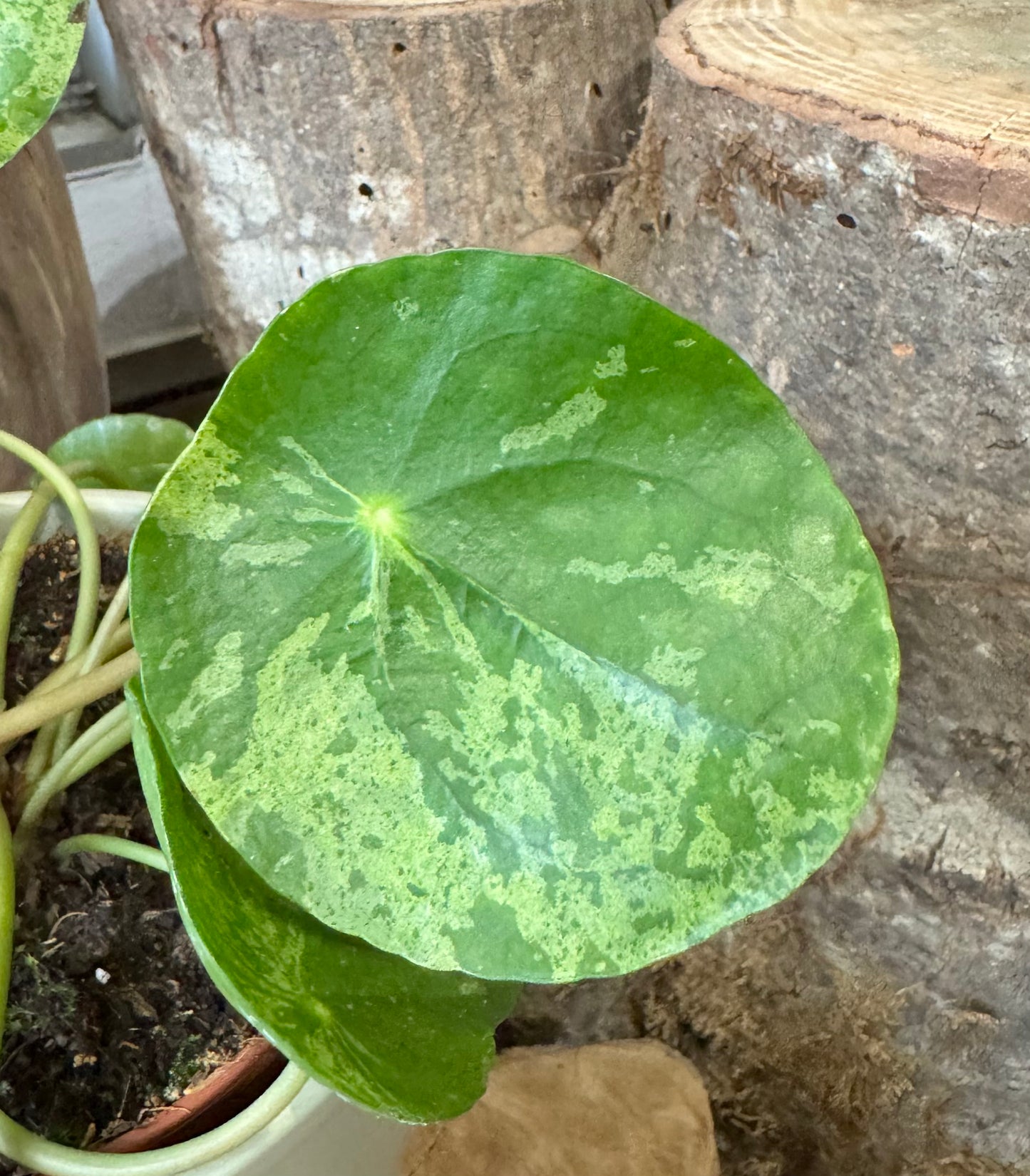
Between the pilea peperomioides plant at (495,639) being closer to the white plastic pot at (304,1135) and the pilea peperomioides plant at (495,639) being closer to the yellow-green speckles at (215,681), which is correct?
the yellow-green speckles at (215,681)

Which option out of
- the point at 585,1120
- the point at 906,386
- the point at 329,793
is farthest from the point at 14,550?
the point at 585,1120

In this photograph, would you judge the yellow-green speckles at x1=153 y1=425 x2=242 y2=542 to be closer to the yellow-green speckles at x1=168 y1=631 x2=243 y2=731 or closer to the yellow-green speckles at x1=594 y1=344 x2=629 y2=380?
the yellow-green speckles at x1=168 y1=631 x2=243 y2=731

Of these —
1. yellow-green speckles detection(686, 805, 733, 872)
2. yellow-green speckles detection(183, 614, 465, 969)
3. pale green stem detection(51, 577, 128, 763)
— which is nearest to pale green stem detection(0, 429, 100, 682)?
pale green stem detection(51, 577, 128, 763)

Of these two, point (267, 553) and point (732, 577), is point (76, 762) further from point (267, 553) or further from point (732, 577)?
point (732, 577)

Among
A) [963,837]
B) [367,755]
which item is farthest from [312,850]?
[963,837]

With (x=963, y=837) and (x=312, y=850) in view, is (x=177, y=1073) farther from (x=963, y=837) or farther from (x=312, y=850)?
(x=963, y=837)

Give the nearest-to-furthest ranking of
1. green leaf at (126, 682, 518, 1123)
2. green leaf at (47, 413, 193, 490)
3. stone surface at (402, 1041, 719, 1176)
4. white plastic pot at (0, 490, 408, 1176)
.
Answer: green leaf at (126, 682, 518, 1123) < white plastic pot at (0, 490, 408, 1176) < green leaf at (47, 413, 193, 490) < stone surface at (402, 1041, 719, 1176)
